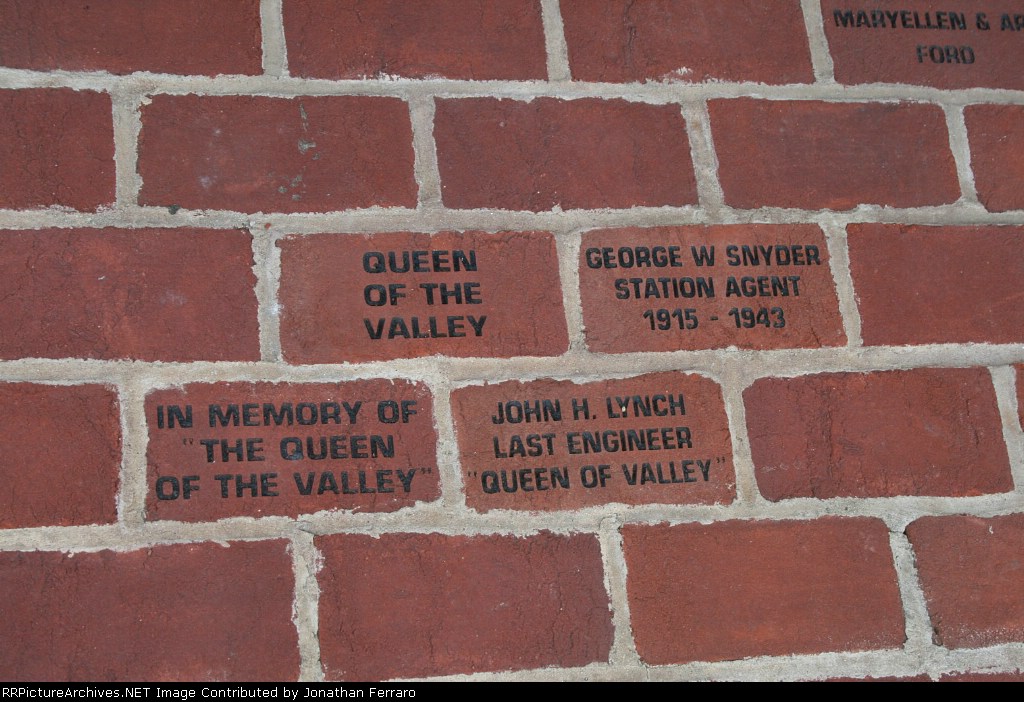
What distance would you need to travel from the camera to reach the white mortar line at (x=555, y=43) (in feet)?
2.72

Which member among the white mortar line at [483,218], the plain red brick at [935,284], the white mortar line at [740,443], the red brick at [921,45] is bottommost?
the white mortar line at [740,443]

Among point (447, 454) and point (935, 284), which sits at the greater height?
point (935, 284)

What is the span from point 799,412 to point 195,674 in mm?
476

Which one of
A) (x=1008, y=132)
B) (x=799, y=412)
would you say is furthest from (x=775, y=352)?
(x=1008, y=132)

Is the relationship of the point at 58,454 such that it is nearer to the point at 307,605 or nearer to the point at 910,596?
the point at 307,605

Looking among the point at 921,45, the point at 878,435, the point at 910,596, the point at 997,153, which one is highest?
the point at 921,45

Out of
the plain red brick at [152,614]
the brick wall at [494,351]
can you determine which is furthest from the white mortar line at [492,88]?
the plain red brick at [152,614]

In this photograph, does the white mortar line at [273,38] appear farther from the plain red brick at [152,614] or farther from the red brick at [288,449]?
the plain red brick at [152,614]

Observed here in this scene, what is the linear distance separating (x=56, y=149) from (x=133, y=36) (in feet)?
0.36

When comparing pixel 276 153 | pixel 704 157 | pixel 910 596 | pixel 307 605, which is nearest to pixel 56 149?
pixel 276 153

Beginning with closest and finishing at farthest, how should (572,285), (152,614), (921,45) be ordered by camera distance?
(152,614)
(572,285)
(921,45)

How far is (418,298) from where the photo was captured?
2.48ft

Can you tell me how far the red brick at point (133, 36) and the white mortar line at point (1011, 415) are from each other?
2.09ft
